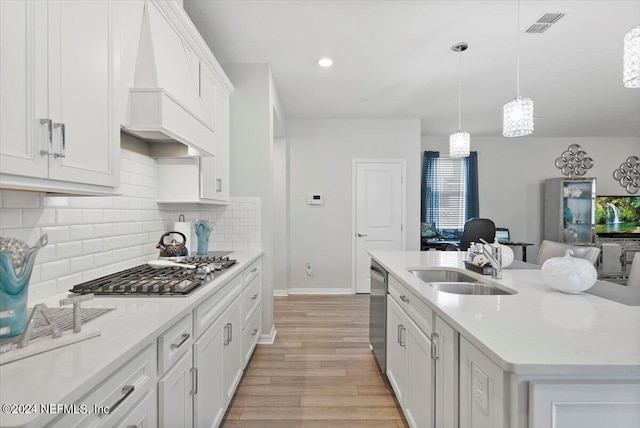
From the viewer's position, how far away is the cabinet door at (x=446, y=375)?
4.19ft

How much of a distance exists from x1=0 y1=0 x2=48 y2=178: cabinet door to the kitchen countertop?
52 cm

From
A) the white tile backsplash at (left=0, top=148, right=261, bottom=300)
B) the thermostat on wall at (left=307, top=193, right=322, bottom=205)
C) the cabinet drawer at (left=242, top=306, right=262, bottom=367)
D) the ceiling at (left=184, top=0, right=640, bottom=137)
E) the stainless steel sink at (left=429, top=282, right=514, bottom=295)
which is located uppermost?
the ceiling at (left=184, top=0, right=640, bottom=137)

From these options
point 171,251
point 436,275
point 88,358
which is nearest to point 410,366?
point 436,275

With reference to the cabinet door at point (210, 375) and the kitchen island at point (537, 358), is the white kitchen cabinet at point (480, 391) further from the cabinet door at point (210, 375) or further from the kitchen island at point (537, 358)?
the cabinet door at point (210, 375)

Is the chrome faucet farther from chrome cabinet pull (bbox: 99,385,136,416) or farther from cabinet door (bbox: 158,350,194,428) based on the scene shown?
chrome cabinet pull (bbox: 99,385,136,416)

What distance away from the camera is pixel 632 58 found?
1.65m

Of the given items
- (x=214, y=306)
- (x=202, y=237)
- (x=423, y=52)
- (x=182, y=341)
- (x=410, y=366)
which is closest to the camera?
(x=182, y=341)

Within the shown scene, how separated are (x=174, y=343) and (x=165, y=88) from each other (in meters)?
1.24

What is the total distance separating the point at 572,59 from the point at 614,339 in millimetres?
3324

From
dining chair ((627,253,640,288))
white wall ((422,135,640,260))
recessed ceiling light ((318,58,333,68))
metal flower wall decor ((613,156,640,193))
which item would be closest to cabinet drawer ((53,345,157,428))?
dining chair ((627,253,640,288))

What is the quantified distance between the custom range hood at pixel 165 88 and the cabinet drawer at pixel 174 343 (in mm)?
928

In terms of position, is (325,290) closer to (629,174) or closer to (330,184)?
(330,184)

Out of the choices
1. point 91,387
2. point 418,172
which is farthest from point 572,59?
point 91,387

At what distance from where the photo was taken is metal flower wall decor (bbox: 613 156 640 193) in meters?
6.55
